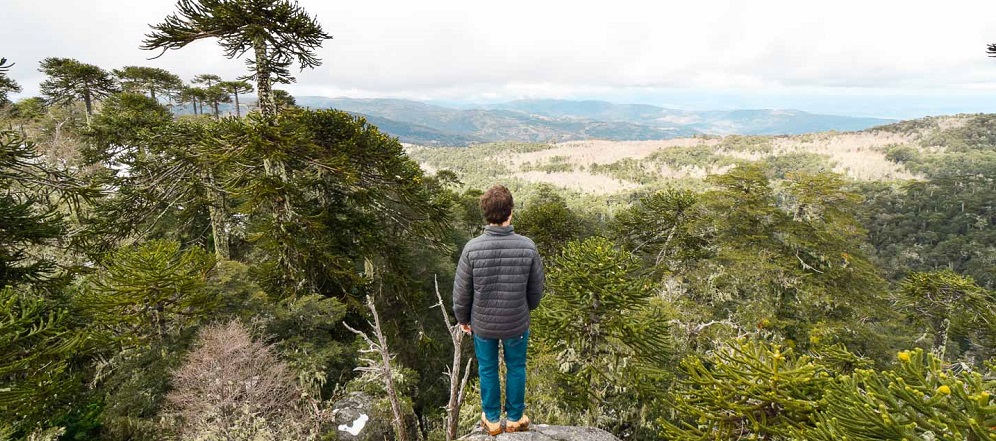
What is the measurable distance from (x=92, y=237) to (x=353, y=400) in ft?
20.7

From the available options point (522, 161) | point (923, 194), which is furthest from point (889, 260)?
point (522, 161)

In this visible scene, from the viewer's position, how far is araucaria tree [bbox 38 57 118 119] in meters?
21.3

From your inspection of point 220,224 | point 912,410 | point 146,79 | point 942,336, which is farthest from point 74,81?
point 942,336

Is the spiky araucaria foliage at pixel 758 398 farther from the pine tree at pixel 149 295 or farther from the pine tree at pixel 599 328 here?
the pine tree at pixel 149 295

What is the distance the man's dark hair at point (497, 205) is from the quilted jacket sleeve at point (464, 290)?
0.43m

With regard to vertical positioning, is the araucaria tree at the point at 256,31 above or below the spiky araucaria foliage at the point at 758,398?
above

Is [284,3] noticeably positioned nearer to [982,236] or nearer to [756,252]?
[756,252]

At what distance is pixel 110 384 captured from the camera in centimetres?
783

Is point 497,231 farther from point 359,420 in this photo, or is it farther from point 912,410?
point 359,420

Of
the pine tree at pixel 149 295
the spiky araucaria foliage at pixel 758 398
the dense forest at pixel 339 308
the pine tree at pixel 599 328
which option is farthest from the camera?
the pine tree at pixel 149 295

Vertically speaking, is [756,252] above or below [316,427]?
above

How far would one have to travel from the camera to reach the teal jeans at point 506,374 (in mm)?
3912

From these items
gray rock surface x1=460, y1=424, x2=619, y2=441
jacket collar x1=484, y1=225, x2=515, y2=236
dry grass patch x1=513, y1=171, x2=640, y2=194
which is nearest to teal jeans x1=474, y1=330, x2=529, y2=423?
gray rock surface x1=460, y1=424, x2=619, y2=441

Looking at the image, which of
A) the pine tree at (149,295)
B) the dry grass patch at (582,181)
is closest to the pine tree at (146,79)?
the pine tree at (149,295)
